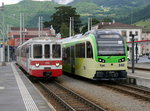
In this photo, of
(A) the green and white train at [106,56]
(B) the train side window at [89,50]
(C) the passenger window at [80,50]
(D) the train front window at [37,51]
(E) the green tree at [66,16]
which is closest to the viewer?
(A) the green and white train at [106,56]

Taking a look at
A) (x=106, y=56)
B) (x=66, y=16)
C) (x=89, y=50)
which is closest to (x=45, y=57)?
(x=89, y=50)

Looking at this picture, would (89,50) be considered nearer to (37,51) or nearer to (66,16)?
(37,51)

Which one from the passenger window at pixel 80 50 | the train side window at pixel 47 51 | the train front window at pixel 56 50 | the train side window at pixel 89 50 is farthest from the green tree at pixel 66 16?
the train side window at pixel 89 50

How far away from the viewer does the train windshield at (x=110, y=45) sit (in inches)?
786

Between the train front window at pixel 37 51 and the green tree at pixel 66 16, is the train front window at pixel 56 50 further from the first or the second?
the green tree at pixel 66 16

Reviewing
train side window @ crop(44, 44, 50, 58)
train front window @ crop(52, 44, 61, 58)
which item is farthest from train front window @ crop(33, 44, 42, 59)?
train front window @ crop(52, 44, 61, 58)

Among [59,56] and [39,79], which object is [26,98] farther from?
[39,79]

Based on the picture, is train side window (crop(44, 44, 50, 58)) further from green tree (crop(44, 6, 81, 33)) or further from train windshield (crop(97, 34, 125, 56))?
green tree (crop(44, 6, 81, 33))

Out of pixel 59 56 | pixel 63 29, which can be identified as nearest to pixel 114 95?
pixel 59 56

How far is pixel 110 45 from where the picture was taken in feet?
66.2

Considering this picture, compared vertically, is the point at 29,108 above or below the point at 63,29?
below

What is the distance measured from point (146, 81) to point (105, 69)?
2.40 m

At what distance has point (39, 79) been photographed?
26.1 meters

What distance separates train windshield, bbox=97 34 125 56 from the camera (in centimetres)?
1997
